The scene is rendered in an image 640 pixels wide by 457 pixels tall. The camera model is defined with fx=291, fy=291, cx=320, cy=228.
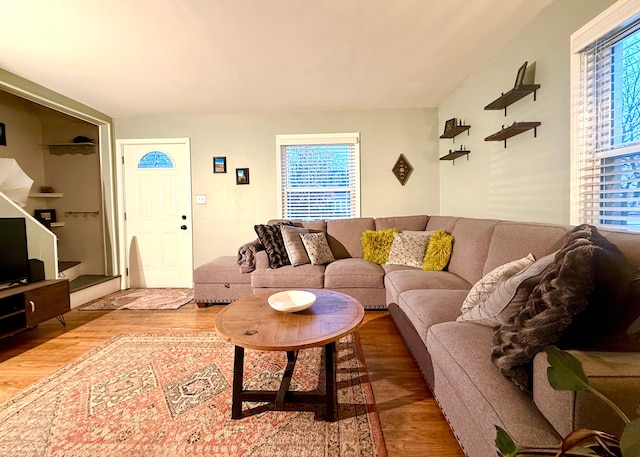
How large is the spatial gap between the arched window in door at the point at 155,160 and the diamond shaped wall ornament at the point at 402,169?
10.3 feet

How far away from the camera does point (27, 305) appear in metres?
2.45

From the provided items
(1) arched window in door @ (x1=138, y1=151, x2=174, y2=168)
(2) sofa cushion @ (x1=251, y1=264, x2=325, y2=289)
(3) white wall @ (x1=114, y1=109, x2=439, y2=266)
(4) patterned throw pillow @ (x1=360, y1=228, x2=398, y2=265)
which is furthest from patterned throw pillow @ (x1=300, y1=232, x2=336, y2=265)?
(1) arched window in door @ (x1=138, y1=151, x2=174, y2=168)

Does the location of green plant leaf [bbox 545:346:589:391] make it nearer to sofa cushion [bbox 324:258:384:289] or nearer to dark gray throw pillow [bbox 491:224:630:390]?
dark gray throw pillow [bbox 491:224:630:390]

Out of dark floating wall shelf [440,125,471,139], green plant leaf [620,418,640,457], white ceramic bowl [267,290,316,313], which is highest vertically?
dark floating wall shelf [440,125,471,139]

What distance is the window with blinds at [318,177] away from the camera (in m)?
4.03

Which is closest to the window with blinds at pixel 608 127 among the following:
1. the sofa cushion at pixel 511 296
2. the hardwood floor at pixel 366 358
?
the sofa cushion at pixel 511 296

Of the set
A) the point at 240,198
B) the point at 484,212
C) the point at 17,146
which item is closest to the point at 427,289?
the point at 484,212

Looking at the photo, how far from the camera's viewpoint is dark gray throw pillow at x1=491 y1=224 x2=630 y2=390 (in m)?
0.87

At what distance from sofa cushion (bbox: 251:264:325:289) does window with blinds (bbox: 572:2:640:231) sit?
2140mm

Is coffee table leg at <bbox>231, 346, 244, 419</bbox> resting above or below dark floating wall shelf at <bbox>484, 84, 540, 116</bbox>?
below

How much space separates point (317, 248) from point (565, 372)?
2722mm

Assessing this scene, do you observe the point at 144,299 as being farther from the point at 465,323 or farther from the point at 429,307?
the point at 465,323

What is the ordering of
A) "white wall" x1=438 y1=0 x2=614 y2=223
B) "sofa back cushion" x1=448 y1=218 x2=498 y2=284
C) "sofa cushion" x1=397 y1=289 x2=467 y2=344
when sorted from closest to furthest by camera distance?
1. "sofa cushion" x1=397 y1=289 x2=467 y2=344
2. "white wall" x1=438 y1=0 x2=614 y2=223
3. "sofa back cushion" x1=448 y1=218 x2=498 y2=284

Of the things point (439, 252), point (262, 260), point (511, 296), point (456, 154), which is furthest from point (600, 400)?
point (456, 154)
